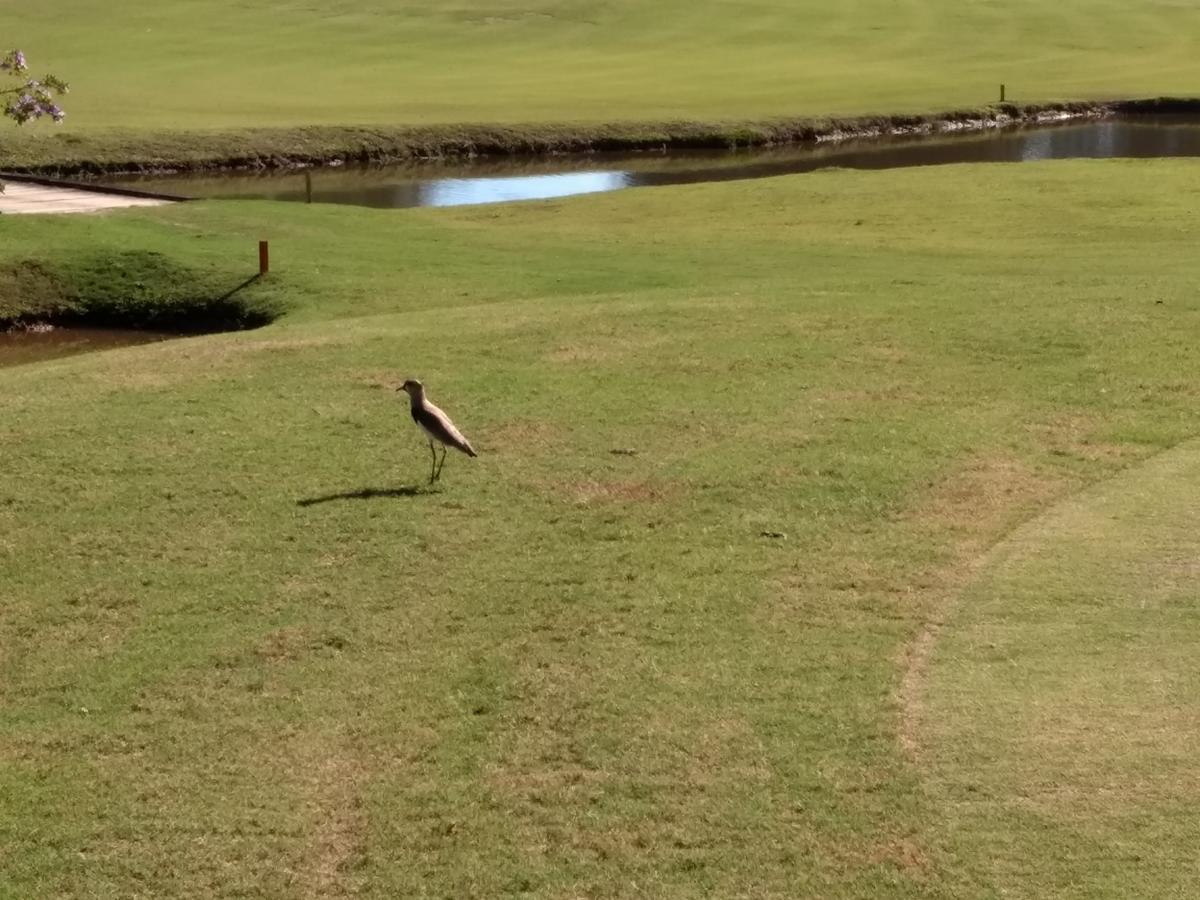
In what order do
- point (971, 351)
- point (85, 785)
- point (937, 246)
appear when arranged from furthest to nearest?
point (937, 246) < point (971, 351) < point (85, 785)

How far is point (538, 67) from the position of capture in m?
59.5

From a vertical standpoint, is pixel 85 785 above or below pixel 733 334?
below

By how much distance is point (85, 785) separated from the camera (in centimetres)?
761

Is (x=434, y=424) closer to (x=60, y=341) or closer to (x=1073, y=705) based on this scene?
(x=1073, y=705)

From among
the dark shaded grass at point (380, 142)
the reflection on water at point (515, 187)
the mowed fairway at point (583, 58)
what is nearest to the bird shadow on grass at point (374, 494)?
the reflection on water at point (515, 187)

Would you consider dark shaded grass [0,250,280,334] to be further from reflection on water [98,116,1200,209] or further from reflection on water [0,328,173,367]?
reflection on water [98,116,1200,209]

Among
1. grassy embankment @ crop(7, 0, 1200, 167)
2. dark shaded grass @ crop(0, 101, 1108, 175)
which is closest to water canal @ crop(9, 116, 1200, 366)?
dark shaded grass @ crop(0, 101, 1108, 175)

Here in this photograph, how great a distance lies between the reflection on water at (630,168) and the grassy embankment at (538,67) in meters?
1.38

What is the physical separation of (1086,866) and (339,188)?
3485 centimetres

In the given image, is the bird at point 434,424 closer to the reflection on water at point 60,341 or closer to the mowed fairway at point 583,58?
the reflection on water at point 60,341

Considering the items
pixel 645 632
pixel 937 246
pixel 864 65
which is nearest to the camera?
pixel 645 632

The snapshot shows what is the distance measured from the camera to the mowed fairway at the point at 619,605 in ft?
23.0

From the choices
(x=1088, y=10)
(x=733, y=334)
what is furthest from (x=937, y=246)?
(x=1088, y=10)

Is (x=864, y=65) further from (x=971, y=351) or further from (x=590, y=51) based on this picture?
(x=971, y=351)
